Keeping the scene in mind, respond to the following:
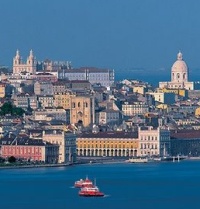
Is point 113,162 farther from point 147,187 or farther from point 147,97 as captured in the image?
point 147,97

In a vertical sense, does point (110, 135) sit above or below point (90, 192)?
above

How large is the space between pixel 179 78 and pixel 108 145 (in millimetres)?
26413

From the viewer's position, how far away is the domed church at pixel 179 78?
87250mm

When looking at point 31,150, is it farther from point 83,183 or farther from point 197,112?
point 197,112

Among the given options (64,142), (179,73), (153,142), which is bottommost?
(64,142)

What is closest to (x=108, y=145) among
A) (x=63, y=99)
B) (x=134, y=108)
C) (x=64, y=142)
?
(x=64, y=142)

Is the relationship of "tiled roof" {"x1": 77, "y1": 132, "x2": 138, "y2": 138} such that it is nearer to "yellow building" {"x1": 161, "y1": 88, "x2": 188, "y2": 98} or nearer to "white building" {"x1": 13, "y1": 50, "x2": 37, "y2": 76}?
"yellow building" {"x1": 161, "y1": 88, "x2": 188, "y2": 98}

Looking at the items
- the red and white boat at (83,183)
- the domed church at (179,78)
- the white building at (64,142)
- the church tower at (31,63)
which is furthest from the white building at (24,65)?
the red and white boat at (83,183)

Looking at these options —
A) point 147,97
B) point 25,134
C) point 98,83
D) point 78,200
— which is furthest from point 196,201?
point 98,83

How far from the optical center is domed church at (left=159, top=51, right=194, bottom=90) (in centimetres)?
8725

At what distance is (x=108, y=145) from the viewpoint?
6262cm

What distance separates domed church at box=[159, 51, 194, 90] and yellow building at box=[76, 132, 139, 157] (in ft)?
78.3

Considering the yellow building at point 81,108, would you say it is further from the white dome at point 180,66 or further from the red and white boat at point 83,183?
the red and white boat at point 83,183

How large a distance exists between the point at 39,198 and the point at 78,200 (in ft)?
2.56
